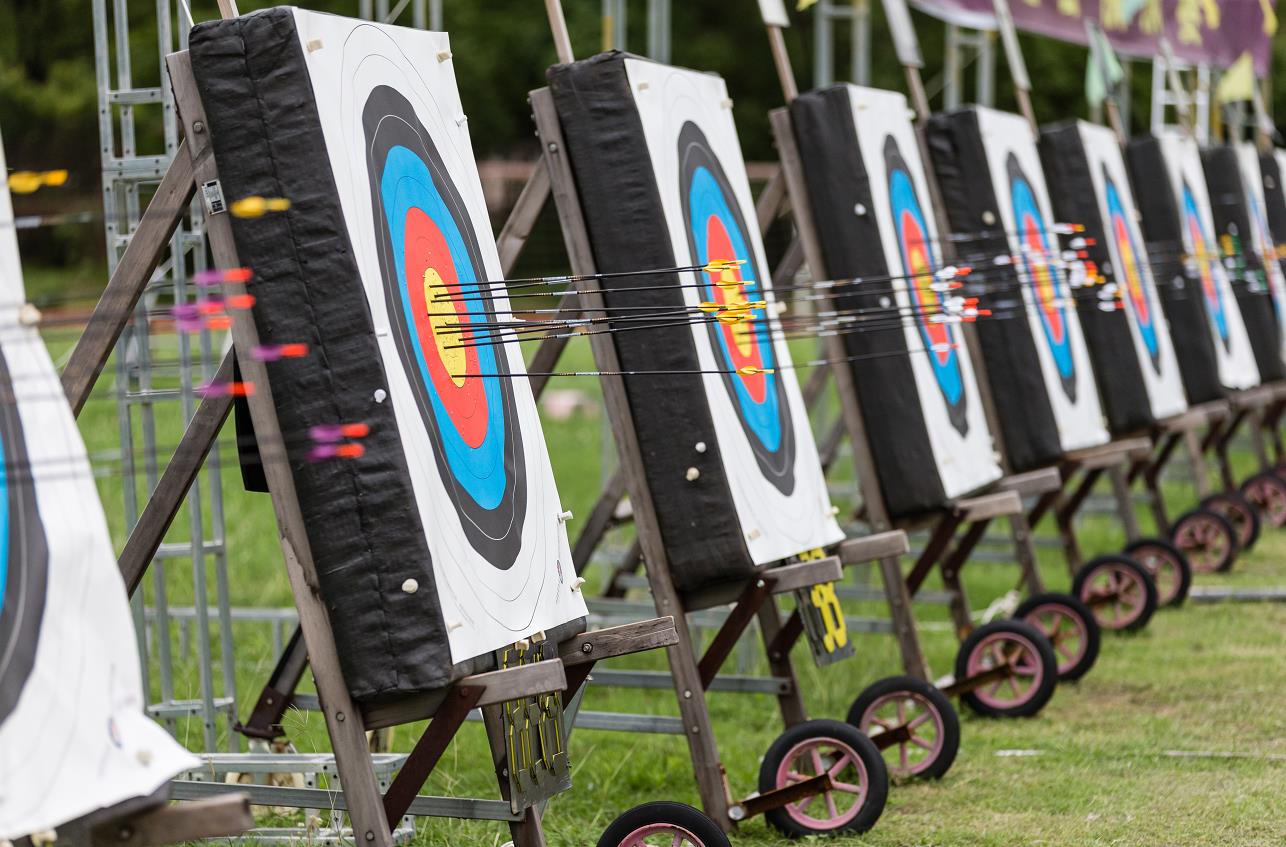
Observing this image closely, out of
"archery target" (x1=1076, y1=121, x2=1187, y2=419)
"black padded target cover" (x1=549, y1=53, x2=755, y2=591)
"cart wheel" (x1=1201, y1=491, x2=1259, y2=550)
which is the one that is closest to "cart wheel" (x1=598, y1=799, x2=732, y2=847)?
"black padded target cover" (x1=549, y1=53, x2=755, y2=591)

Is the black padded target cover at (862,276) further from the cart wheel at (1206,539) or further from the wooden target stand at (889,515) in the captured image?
the cart wheel at (1206,539)

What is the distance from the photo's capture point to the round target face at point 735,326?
4.31m

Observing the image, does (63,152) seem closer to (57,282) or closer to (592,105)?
(57,282)

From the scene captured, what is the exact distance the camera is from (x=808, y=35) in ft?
88.5

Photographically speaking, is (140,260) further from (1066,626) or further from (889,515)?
(1066,626)

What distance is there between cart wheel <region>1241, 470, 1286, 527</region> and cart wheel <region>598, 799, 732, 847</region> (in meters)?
6.62

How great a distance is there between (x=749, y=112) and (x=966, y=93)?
312 cm

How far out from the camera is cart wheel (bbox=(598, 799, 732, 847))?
10.9 ft

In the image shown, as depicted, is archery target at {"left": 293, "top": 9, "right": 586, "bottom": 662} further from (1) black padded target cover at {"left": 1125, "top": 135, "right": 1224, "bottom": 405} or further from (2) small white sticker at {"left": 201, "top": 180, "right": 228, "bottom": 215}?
(1) black padded target cover at {"left": 1125, "top": 135, "right": 1224, "bottom": 405}

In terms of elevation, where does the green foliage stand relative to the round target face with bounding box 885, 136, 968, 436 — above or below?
above

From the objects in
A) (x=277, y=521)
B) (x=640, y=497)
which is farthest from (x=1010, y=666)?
(x=277, y=521)

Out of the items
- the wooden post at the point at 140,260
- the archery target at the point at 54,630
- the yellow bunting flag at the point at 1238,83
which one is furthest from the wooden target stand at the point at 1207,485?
the archery target at the point at 54,630

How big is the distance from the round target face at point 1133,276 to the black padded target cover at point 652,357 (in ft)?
13.7

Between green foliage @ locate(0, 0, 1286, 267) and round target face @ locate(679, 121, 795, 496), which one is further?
green foliage @ locate(0, 0, 1286, 267)
